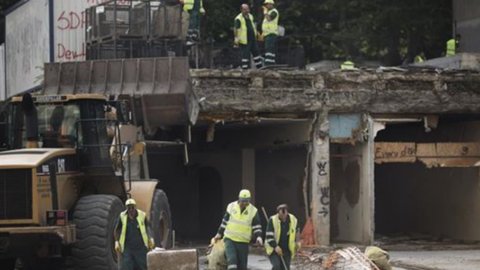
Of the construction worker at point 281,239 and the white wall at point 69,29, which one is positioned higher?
the white wall at point 69,29

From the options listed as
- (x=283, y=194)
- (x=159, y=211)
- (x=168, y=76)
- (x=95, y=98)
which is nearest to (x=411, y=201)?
(x=283, y=194)

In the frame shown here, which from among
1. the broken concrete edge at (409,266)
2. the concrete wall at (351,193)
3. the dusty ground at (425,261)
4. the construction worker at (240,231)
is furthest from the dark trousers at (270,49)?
the construction worker at (240,231)

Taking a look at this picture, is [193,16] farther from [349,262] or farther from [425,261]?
[349,262]

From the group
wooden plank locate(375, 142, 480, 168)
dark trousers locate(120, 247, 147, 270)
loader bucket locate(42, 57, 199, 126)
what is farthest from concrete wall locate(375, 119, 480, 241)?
dark trousers locate(120, 247, 147, 270)

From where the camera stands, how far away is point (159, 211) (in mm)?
16891

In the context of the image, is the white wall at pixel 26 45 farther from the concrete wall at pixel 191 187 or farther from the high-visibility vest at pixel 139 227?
the high-visibility vest at pixel 139 227

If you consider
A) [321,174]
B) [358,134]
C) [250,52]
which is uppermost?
[250,52]

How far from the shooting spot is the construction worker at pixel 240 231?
14898 millimetres

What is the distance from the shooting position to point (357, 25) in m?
31.9

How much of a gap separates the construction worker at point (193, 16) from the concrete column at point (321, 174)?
356cm

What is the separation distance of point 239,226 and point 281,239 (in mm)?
679

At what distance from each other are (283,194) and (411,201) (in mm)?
3840

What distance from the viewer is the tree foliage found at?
3108 centimetres

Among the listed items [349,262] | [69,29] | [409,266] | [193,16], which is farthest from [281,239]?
[69,29]
